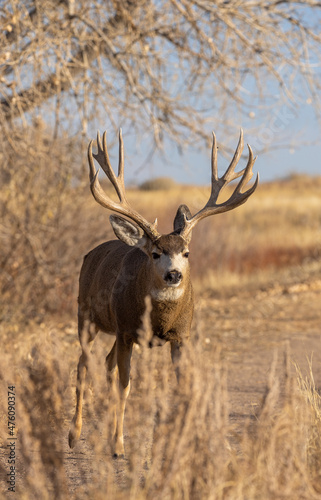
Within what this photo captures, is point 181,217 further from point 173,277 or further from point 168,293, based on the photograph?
point 173,277

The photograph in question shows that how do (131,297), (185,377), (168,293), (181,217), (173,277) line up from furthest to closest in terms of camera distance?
(181,217)
(131,297)
(168,293)
(173,277)
(185,377)

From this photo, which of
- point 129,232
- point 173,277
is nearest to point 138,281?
point 129,232

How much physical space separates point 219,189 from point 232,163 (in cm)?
23

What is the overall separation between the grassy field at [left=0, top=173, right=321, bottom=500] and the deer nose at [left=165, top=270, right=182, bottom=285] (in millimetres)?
561

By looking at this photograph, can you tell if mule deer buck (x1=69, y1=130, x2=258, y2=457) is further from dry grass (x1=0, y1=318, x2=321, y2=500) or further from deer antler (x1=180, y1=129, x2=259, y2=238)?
dry grass (x1=0, y1=318, x2=321, y2=500)

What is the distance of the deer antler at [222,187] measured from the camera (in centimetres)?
523

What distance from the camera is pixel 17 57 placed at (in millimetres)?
8234

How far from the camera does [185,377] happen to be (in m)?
3.56

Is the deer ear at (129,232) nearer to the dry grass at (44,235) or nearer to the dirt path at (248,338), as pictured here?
the dirt path at (248,338)

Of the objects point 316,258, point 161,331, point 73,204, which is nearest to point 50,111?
point 73,204

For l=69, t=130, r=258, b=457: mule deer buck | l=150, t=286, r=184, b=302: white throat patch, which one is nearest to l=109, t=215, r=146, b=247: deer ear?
l=69, t=130, r=258, b=457: mule deer buck

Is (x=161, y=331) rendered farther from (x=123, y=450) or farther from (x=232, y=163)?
(x=232, y=163)

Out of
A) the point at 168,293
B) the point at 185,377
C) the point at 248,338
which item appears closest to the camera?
the point at 185,377

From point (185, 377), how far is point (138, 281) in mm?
1695
